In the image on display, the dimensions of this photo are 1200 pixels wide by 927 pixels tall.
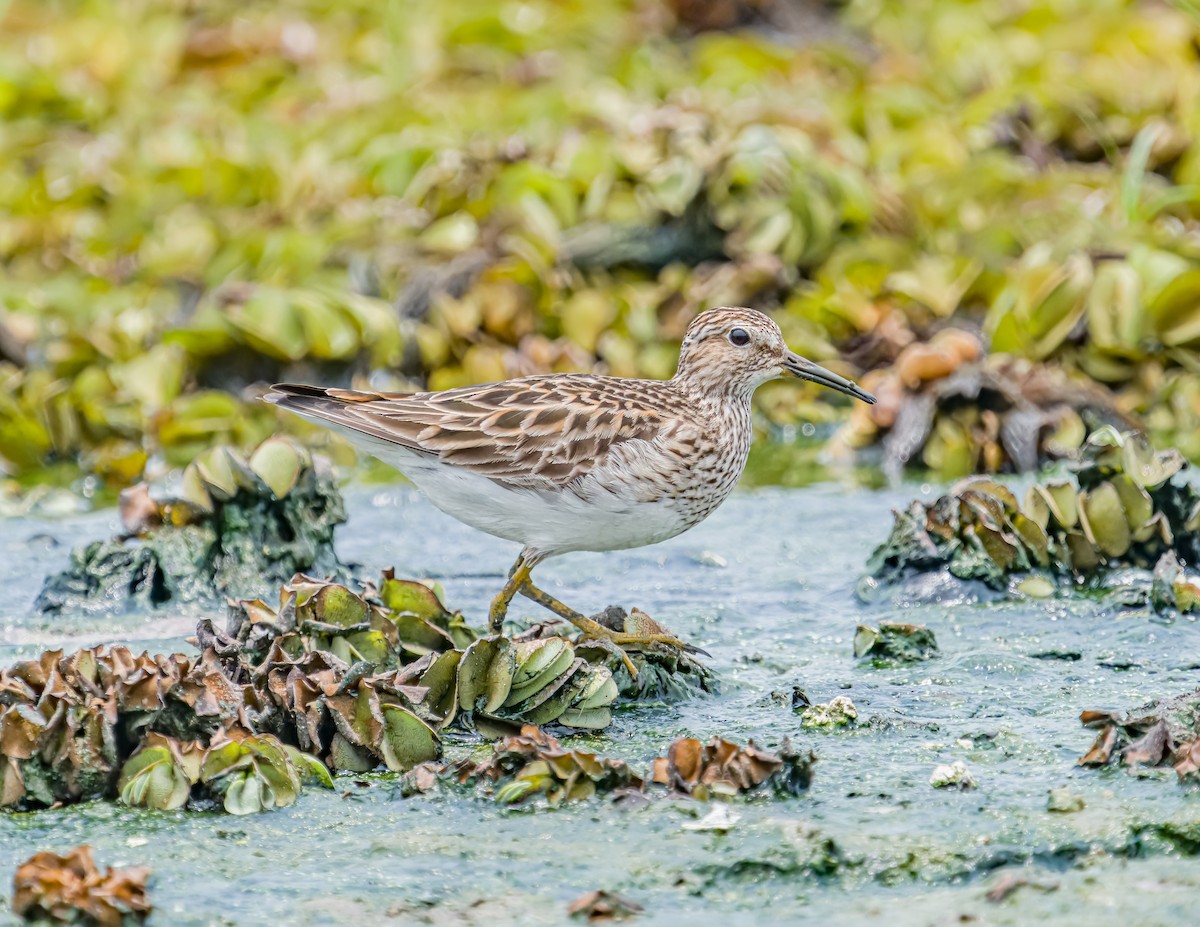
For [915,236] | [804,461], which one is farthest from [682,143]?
[804,461]

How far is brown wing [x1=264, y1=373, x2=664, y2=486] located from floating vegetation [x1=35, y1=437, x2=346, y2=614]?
672 millimetres

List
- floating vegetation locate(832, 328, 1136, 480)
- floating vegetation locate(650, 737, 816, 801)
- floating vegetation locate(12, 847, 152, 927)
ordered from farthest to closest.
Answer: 1. floating vegetation locate(832, 328, 1136, 480)
2. floating vegetation locate(650, 737, 816, 801)
3. floating vegetation locate(12, 847, 152, 927)

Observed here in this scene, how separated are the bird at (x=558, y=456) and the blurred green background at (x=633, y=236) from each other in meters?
2.63

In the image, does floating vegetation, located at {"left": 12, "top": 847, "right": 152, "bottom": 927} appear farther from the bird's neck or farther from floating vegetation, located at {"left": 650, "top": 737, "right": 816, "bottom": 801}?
the bird's neck

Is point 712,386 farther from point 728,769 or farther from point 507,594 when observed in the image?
point 728,769

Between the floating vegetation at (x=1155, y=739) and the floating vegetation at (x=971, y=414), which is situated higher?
the floating vegetation at (x=971, y=414)

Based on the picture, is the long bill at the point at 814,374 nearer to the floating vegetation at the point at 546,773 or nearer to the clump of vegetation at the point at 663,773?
the clump of vegetation at the point at 663,773

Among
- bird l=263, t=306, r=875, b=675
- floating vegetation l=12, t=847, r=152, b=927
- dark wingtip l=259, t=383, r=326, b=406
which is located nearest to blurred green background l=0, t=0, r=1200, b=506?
bird l=263, t=306, r=875, b=675

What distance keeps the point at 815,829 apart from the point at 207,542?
10.1 ft

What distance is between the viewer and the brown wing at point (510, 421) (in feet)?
18.5

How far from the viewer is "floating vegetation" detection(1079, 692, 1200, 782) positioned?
4398mm

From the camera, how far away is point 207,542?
648 centimetres

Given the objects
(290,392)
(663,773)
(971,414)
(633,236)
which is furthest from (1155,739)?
(633,236)

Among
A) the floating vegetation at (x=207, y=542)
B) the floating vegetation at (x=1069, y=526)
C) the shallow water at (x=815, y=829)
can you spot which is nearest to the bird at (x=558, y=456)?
the shallow water at (x=815, y=829)
